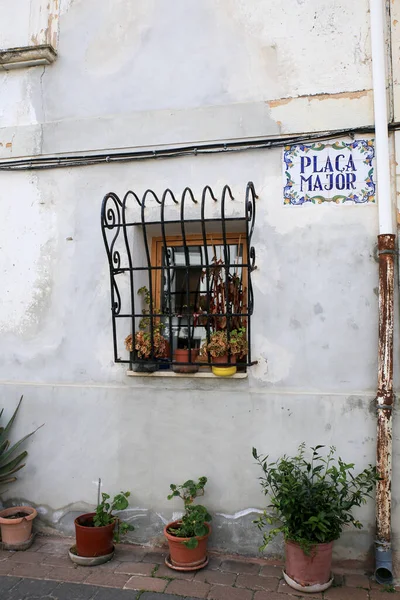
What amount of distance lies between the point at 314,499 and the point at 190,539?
0.93 metres

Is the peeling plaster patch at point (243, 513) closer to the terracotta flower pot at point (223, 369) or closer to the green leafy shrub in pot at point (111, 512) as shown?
the green leafy shrub in pot at point (111, 512)

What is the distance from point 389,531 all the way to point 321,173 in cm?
265

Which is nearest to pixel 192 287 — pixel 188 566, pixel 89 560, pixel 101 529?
pixel 101 529

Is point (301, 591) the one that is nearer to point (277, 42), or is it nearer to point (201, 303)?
point (201, 303)

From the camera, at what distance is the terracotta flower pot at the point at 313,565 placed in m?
3.61

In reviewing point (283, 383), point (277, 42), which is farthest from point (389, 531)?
point (277, 42)

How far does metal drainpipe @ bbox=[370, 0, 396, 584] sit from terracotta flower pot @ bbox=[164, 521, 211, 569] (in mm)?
1217

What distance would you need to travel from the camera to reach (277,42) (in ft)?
14.3

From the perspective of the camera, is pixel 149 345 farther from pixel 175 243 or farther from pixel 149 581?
pixel 149 581

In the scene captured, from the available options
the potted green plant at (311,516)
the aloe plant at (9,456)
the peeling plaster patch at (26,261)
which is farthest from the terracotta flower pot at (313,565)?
the peeling plaster patch at (26,261)

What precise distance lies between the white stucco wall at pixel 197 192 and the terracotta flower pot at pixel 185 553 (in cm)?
26

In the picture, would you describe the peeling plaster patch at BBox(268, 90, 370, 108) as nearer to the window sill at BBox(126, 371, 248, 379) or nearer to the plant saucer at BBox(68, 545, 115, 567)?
the window sill at BBox(126, 371, 248, 379)

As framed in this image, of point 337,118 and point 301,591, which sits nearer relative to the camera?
point 301,591

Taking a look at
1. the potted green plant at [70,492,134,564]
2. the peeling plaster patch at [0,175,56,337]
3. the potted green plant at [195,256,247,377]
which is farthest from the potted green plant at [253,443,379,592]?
the peeling plaster patch at [0,175,56,337]
